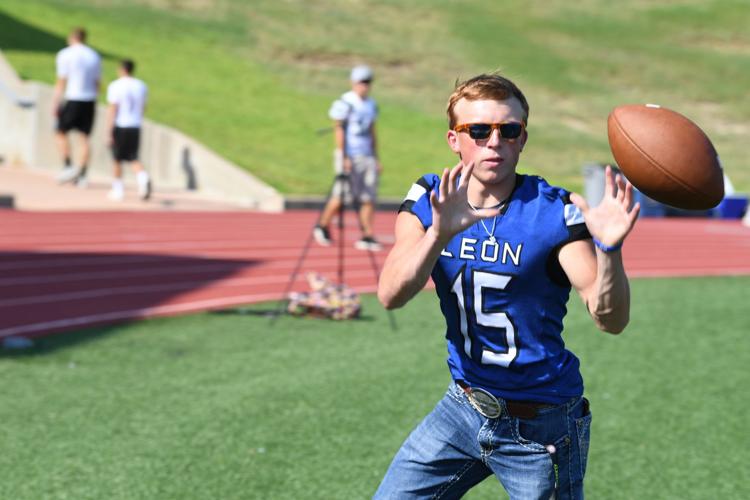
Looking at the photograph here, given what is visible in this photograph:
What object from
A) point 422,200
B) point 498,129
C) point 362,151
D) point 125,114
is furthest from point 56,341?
point 125,114

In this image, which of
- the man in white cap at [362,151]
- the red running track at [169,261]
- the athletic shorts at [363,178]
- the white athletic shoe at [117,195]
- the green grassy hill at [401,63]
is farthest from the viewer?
the green grassy hill at [401,63]

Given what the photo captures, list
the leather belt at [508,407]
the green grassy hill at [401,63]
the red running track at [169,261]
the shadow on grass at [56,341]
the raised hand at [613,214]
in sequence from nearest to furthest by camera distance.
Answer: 1. the raised hand at [613,214]
2. the leather belt at [508,407]
3. the shadow on grass at [56,341]
4. the red running track at [169,261]
5. the green grassy hill at [401,63]

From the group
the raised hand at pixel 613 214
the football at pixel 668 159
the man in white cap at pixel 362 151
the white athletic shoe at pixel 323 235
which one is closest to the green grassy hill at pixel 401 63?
the white athletic shoe at pixel 323 235

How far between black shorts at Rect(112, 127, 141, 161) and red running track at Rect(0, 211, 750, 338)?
121 cm

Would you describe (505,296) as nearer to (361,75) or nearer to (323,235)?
Answer: (361,75)

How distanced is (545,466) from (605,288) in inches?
25.8

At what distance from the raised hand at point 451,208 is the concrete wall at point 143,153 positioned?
17.1m

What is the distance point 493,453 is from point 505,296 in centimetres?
49

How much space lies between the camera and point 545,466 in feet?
11.9

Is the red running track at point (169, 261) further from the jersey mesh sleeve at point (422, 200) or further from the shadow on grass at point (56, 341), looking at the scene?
the jersey mesh sleeve at point (422, 200)

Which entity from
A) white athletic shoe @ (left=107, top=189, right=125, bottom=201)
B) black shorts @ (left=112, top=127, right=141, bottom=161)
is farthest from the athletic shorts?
white athletic shoe @ (left=107, top=189, right=125, bottom=201)

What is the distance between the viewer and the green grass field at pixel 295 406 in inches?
235

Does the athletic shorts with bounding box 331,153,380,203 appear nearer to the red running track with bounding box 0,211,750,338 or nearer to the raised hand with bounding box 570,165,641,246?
the red running track with bounding box 0,211,750,338

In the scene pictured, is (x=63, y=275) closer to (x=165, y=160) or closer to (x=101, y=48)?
(x=165, y=160)
